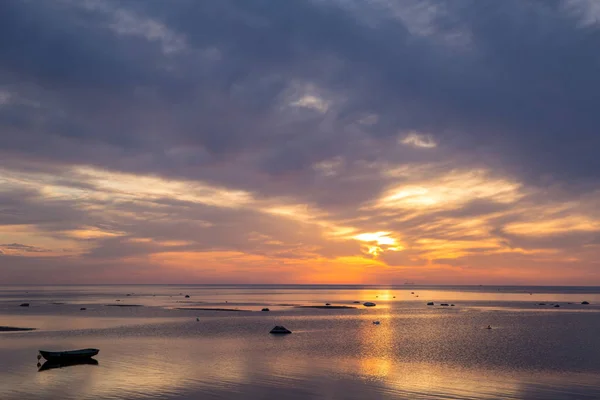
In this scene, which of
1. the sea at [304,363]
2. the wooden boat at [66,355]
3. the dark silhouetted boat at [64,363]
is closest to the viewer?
the sea at [304,363]

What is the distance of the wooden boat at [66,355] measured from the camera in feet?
165

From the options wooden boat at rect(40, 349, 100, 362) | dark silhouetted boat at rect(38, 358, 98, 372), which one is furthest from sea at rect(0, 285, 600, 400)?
wooden boat at rect(40, 349, 100, 362)

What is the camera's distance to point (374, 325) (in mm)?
96375

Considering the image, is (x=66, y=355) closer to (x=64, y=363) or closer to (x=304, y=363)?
(x=64, y=363)

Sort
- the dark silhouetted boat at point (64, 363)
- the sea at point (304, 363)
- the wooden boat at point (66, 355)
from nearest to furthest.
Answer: the sea at point (304, 363) → the dark silhouetted boat at point (64, 363) → the wooden boat at point (66, 355)

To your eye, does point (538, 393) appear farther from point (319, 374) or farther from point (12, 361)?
point (12, 361)

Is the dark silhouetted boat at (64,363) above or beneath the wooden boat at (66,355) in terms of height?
beneath

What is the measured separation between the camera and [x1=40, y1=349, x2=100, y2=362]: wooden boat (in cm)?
5019

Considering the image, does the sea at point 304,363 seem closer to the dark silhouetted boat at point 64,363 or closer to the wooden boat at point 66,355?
the dark silhouetted boat at point 64,363

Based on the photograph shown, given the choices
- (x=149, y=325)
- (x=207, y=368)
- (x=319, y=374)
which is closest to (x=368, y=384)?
(x=319, y=374)

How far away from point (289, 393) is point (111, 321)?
232 feet

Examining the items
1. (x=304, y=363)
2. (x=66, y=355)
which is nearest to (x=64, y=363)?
(x=66, y=355)

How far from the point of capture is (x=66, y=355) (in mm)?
51062

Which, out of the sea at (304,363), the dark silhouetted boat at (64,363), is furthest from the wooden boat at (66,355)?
the sea at (304,363)
